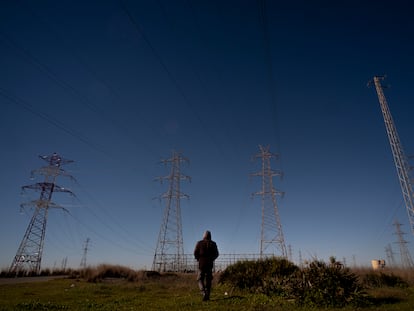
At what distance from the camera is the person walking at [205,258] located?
31.2 ft

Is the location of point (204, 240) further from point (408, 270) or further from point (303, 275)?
point (408, 270)

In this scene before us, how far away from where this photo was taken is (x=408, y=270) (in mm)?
19312

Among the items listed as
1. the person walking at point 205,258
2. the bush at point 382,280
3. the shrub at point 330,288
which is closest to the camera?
the shrub at point 330,288

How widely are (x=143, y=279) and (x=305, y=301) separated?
14.9 metres

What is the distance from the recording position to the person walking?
→ 9508 mm

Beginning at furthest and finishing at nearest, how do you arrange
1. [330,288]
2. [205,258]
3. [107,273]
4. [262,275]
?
[107,273] → [262,275] → [205,258] → [330,288]

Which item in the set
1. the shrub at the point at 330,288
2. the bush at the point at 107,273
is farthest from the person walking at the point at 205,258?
the bush at the point at 107,273

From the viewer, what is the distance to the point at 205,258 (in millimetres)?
9719

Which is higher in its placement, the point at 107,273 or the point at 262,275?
the point at 262,275

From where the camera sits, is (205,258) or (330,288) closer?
(330,288)

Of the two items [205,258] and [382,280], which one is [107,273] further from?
[382,280]

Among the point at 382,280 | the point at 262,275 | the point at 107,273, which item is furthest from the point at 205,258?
the point at 107,273

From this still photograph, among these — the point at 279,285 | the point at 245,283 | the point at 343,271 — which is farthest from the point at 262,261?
the point at 343,271

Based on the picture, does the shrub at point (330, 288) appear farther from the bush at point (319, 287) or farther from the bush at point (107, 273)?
the bush at point (107, 273)
